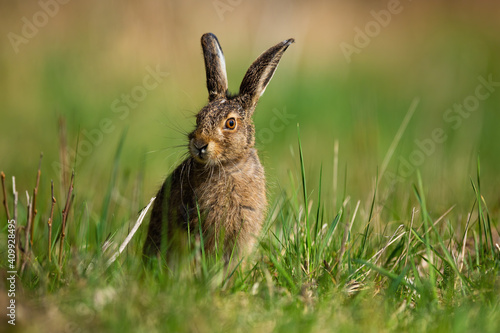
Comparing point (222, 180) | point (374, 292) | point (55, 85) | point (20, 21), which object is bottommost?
point (374, 292)

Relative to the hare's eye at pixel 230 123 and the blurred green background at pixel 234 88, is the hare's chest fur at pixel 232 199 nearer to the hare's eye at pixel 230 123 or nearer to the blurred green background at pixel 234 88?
the hare's eye at pixel 230 123

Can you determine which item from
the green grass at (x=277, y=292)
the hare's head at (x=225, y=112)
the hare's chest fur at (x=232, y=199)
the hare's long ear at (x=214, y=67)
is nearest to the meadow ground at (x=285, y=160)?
the green grass at (x=277, y=292)

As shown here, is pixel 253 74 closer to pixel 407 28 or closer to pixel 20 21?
pixel 20 21

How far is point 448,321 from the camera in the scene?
2.88 m

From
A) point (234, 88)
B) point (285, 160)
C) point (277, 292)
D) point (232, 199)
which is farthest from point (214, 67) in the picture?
point (234, 88)

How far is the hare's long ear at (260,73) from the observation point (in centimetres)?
459

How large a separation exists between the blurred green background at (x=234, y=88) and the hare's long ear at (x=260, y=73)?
76 cm

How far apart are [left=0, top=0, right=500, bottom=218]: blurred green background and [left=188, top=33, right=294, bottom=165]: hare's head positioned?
0.64 meters

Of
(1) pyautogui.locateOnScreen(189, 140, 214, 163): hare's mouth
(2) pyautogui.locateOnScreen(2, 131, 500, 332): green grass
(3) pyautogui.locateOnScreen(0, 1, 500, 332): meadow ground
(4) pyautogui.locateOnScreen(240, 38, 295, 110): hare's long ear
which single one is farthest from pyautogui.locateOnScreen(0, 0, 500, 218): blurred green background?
(2) pyautogui.locateOnScreen(2, 131, 500, 332): green grass

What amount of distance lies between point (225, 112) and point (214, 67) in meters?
0.48

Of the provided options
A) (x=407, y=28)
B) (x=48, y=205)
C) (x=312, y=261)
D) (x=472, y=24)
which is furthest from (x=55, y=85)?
(x=472, y=24)

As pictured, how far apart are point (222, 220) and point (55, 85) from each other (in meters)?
5.21

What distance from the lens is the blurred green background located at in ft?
22.1

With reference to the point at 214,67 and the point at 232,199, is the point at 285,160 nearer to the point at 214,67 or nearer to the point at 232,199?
the point at 214,67
